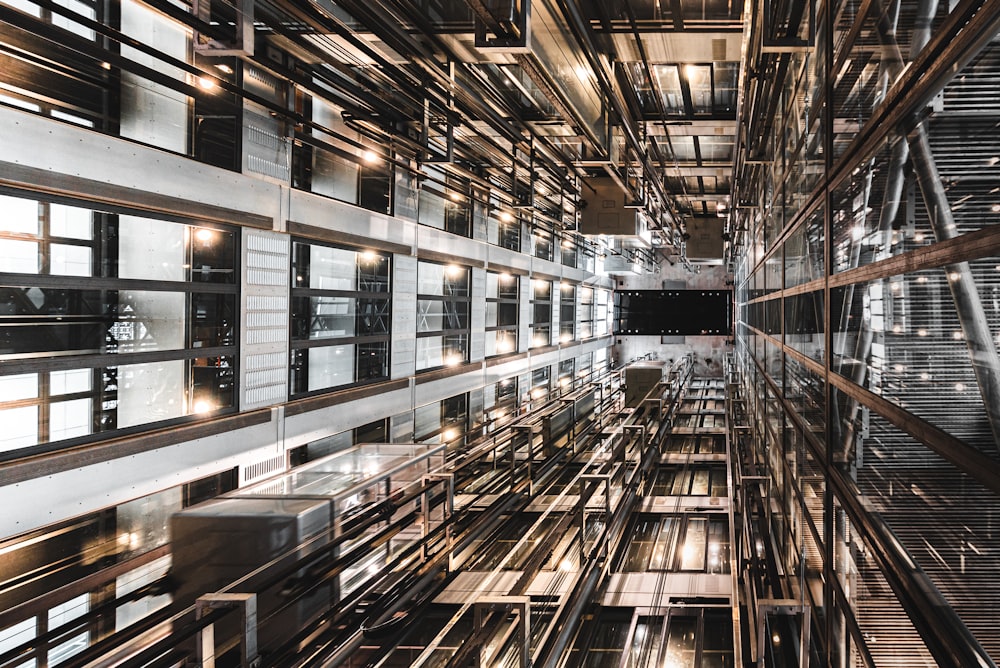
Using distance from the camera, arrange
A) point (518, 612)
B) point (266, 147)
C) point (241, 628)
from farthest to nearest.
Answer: point (266, 147), point (518, 612), point (241, 628)

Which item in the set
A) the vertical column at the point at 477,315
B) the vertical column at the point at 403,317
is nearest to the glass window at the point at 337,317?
the vertical column at the point at 403,317

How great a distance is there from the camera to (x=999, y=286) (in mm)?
1704

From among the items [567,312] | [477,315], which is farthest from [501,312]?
[567,312]

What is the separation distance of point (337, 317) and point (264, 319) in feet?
4.95

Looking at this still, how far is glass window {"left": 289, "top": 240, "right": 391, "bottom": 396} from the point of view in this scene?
25.2 feet

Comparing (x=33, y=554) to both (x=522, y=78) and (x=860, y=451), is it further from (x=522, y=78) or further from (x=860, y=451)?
(x=522, y=78)

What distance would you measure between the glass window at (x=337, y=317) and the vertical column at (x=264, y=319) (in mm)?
267

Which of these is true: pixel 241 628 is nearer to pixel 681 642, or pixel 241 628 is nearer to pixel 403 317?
pixel 681 642

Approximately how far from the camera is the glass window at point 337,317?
7.69 meters

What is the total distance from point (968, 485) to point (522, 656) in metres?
2.55

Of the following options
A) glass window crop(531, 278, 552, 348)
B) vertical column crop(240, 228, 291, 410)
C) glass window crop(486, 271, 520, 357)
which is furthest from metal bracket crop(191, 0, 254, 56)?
glass window crop(531, 278, 552, 348)

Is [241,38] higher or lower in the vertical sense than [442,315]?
higher

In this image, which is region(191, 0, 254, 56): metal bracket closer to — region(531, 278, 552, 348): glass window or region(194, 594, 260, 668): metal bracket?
region(194, 594, 260, 668): metal bracket

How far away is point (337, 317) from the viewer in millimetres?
8422
